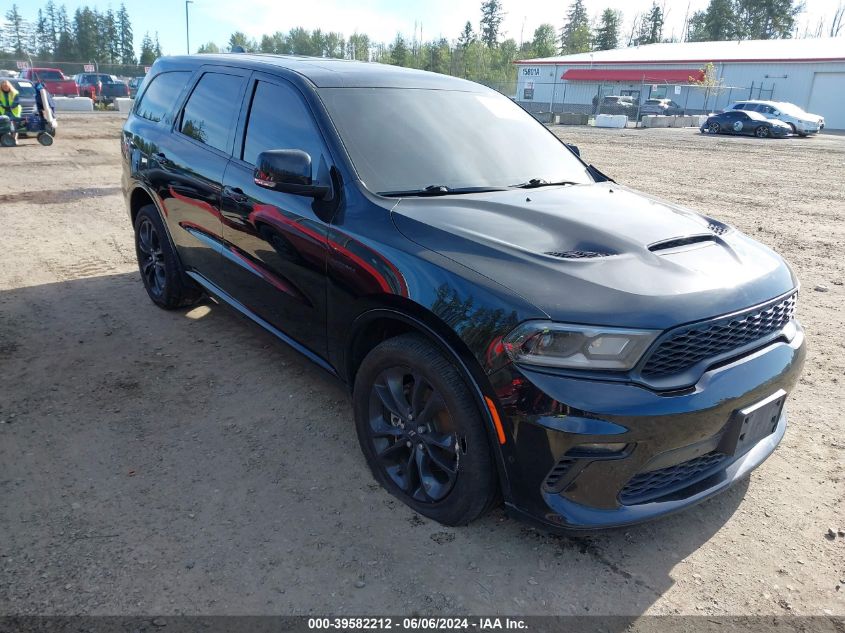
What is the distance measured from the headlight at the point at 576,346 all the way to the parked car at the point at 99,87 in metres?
40.3

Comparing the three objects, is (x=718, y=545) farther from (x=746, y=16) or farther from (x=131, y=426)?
(x=746, y=16)

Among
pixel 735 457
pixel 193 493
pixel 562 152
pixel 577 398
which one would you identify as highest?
pixel 562 152

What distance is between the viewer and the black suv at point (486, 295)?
2246 mm

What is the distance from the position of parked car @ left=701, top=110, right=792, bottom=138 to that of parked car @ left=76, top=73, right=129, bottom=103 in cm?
3241

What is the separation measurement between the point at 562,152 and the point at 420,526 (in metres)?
2.52

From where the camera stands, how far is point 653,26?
330ft

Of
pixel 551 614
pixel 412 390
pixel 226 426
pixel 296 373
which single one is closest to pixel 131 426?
pixel 226 426

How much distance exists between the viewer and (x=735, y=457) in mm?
2586

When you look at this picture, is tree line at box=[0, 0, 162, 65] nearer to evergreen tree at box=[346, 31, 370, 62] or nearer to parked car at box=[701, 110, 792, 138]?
evergreen tree at box=[346, 31, 370, 62]

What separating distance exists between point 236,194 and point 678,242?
2437mm

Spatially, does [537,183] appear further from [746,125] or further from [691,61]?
[691,61]

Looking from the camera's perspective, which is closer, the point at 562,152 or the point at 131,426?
the point at 131,426

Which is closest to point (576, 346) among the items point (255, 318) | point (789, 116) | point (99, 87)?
point (255, 318)

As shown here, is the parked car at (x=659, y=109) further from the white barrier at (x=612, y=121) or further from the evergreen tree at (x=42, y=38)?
the evergreen tree at (x=42, y=38)
